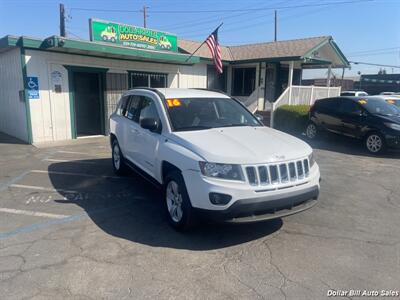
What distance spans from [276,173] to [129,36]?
10815mm

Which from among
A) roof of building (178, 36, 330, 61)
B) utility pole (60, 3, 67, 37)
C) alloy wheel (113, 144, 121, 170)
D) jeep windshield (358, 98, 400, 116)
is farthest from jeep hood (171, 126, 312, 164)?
utility pole (60, 3, 67, 37)

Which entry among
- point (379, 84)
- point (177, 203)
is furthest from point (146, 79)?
point (379, 84)

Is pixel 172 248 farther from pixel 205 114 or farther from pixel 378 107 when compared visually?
pixel 378 107

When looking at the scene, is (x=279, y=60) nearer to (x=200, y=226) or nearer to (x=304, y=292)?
(x=200, y=226)

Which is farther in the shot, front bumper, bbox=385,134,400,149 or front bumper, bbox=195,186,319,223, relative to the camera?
front bumper, bbox=385,134,400,149

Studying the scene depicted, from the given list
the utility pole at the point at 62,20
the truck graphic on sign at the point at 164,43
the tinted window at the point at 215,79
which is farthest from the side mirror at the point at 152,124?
the utility pole at the point at 62,20

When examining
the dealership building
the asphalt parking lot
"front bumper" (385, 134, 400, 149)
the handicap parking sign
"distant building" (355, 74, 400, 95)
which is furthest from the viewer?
"distant building" (355, 74, 400, 95)

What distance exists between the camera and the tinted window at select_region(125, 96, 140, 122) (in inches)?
240

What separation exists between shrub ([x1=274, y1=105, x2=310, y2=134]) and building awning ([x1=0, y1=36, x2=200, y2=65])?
195 inches

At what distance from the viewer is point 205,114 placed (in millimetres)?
5199

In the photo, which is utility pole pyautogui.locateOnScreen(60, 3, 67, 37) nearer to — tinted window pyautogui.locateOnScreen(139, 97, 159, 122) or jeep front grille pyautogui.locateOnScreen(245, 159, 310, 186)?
tinted window pyautogui.locateOnScreen(139, 97, 159, 122)

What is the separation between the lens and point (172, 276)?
3367 mm

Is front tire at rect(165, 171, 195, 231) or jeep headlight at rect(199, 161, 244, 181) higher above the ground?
jeep headlight at rect(199, 161, 244, 181)

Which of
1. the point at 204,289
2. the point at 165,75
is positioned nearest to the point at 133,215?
the point at 204,289
